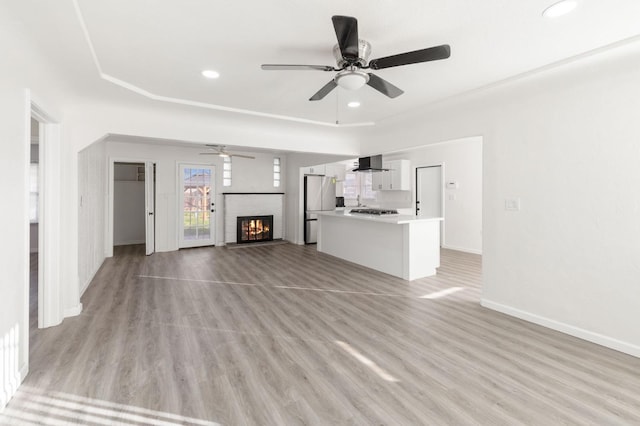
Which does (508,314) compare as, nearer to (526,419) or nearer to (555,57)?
A: (526,419)

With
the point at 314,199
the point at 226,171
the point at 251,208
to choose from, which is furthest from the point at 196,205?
the point at 314,199

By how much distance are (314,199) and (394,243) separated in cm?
354

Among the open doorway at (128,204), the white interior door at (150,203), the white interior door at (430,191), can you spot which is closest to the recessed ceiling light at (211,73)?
the white interior door at (150,203)

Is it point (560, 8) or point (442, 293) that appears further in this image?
point (442, 293)

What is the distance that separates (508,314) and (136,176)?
8.09m

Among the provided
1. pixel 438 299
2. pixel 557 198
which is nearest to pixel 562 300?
pixel 557 198

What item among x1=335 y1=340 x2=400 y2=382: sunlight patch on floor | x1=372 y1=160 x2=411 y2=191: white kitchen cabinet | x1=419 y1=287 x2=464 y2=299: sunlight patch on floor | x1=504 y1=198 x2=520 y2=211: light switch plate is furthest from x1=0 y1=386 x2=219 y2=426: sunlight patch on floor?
x1=372 y1=160 x2=411 y2=191: white kitchen cabinet

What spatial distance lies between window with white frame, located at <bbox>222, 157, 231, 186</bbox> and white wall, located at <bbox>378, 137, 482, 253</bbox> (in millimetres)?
4003

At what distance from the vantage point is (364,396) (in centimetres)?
195

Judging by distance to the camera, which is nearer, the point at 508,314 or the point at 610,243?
the point at 610,243

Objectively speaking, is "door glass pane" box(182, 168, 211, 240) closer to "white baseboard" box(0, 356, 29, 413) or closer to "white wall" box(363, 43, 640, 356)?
"white baseboard" box(0, 356, 29, 413)

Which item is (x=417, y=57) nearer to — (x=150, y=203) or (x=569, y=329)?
(x=569, y=329)

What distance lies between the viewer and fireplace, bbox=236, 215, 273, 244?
25.0 feet

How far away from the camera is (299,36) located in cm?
219
